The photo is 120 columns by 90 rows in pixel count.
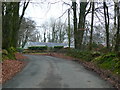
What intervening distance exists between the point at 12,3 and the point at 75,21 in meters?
10.7

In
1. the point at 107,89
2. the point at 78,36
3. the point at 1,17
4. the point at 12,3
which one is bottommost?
the point at 107,89

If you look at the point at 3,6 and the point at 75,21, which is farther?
the point at 75,21

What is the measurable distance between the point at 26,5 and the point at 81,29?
38.0 feet

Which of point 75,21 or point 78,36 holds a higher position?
point 75,21

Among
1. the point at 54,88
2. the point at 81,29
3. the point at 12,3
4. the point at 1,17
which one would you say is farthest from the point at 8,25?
the point at 54,88

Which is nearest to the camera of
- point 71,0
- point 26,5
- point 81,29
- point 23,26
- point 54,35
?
point 81,29

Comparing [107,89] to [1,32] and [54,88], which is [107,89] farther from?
[1,32]

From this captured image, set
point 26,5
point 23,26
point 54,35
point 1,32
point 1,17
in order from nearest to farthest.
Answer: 1. point 1,17
2. point 1,32
3. point 26,5
4. point 23,26
5. point 54,35

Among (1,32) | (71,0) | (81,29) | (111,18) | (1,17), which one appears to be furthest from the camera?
(71,0)

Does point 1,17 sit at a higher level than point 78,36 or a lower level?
higher

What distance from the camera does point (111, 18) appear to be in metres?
23.4

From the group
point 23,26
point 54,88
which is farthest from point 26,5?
point 54,88

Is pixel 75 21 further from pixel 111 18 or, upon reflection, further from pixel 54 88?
pixel 54 88

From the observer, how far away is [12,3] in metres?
20.6
